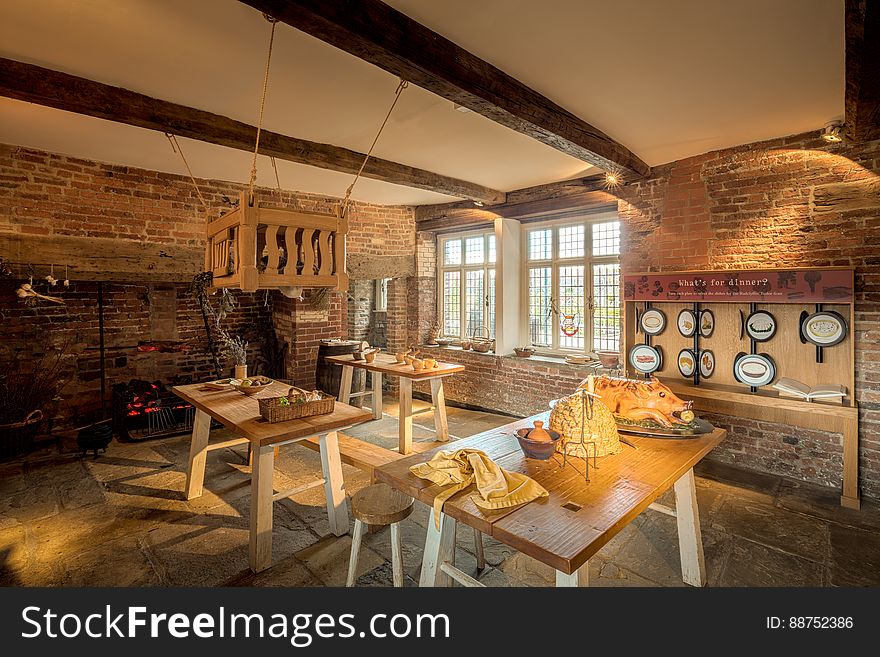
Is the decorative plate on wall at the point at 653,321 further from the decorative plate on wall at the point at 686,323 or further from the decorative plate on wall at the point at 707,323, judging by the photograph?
the decorative plate on wall at the point at 707,323

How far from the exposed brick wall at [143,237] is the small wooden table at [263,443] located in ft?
7.34

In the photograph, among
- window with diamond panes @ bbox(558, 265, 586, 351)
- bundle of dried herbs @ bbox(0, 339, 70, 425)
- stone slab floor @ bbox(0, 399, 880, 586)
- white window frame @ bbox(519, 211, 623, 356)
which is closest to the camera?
stone slab floor @ bbox(0, 399, 880, 586)

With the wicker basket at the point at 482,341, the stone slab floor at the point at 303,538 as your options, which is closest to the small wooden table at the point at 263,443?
the stone slab floor at the point at 303,538

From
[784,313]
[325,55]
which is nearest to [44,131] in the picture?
[325,55]

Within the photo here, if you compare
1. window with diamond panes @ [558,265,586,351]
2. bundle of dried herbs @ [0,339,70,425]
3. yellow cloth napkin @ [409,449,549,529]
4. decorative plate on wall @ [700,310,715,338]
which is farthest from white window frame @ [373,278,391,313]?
yellow cloth napkin @ [409,449,549,529]

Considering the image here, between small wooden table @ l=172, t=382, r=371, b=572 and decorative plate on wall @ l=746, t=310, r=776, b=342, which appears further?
decorative plate on wall @ l=746, t=310, r=776, b=342

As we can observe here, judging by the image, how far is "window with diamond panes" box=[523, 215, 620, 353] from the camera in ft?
18.2

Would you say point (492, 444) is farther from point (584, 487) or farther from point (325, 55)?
point (325, 55)

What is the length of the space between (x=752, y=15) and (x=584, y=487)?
2485 mm

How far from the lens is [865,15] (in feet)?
6.56

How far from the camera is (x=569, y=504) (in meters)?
1.75

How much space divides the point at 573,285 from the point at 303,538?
4.37 m

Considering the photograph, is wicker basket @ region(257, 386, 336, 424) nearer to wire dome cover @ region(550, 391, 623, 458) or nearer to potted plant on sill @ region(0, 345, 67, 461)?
wire dome cover @ region(550, 391, 623, 458)

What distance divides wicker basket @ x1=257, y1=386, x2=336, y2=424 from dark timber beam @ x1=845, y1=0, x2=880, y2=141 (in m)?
3.53
